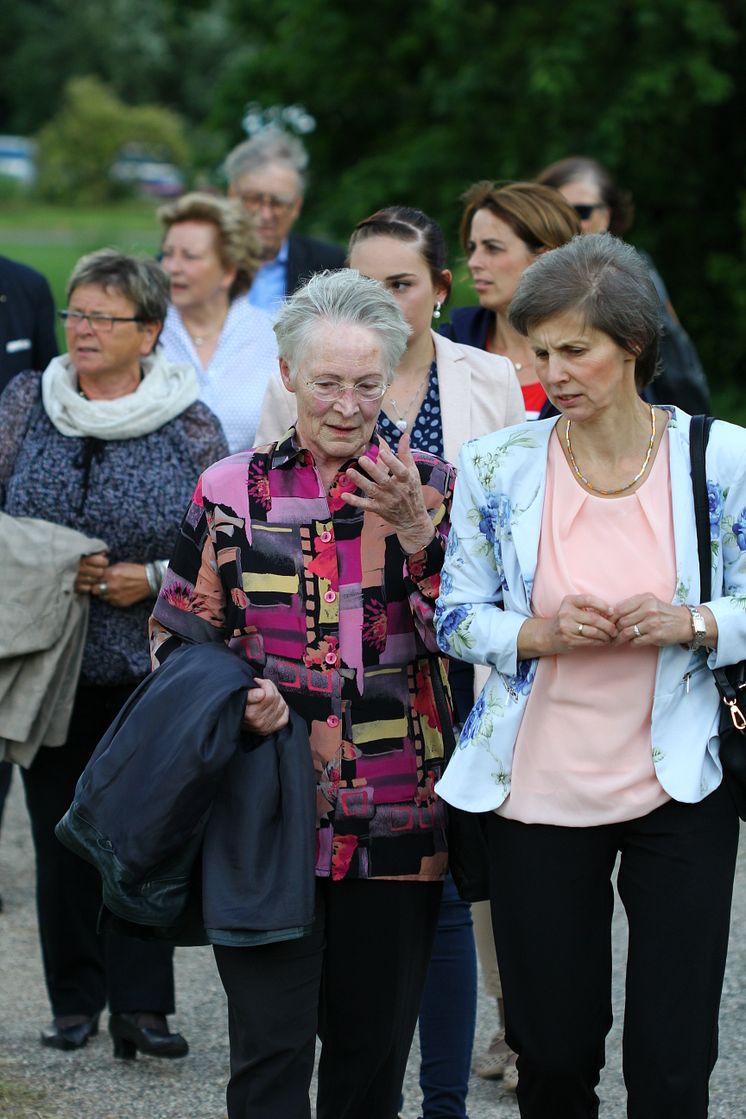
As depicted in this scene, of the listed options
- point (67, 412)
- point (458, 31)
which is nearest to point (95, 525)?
point (67, 412)

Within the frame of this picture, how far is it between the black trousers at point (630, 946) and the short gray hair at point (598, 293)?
91 cm

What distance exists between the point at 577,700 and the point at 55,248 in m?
34.9

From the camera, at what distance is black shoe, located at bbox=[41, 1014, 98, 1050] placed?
15.5ft

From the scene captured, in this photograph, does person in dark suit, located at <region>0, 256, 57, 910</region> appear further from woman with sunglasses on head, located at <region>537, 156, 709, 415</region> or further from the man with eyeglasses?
woman with sunglasses on head, located at <region>537, 156, 709, 415</region>

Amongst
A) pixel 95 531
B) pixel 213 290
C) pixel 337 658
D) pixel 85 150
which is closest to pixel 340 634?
pixel 337 658

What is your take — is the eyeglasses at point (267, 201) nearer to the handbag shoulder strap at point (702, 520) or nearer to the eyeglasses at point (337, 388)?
the eyeglasses at point (337, 388)

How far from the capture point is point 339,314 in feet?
10.7

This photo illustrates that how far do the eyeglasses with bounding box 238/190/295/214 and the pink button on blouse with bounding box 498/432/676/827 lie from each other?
4.29 meters

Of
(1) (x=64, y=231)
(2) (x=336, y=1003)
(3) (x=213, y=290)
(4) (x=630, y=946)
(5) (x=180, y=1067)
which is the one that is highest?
(1) (x=64, y=231)

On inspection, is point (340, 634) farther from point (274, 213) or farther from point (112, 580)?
point (274, 213)

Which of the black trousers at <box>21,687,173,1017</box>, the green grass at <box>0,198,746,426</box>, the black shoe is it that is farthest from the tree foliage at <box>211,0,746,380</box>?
the black shoe

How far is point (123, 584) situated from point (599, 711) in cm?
179

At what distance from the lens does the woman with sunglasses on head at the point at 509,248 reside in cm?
481

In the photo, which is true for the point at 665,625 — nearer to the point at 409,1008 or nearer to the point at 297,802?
the point at 297,802
